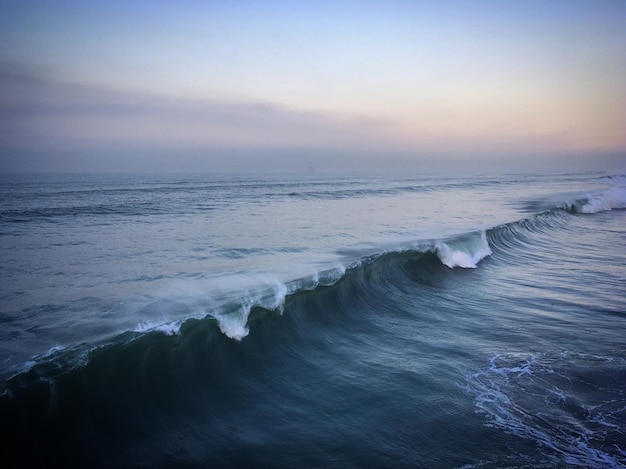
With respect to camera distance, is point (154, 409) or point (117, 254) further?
point (117, 254)

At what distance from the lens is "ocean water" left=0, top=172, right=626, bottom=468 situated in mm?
4367

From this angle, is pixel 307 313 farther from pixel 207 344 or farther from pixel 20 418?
pixel 20 418

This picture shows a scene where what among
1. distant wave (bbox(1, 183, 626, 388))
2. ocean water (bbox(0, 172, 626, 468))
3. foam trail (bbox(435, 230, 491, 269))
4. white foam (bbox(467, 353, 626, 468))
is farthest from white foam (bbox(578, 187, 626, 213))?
white foam (bbox(467, 353, 626, 468))

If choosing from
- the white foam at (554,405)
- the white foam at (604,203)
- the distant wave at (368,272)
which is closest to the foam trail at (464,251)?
the distant wave at (368,272)

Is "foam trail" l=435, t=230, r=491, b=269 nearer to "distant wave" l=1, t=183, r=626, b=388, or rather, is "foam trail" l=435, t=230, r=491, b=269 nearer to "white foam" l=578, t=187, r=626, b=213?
"distant wave" l=1, t=183, r=626, b=388

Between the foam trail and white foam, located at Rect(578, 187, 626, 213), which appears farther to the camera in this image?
white foam, located at Rect(578, 187, 626, 213)

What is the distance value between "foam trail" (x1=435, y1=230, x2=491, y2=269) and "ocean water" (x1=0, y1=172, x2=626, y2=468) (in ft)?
0.34

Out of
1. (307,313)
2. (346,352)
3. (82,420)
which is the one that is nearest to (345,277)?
(307,313)

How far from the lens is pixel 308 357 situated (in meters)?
7.04

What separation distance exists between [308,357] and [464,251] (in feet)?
31.2

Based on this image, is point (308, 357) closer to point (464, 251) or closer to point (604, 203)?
point (464, 251)

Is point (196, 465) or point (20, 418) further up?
point (20, 418)

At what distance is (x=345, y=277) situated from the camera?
10555mm

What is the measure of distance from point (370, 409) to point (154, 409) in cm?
288
